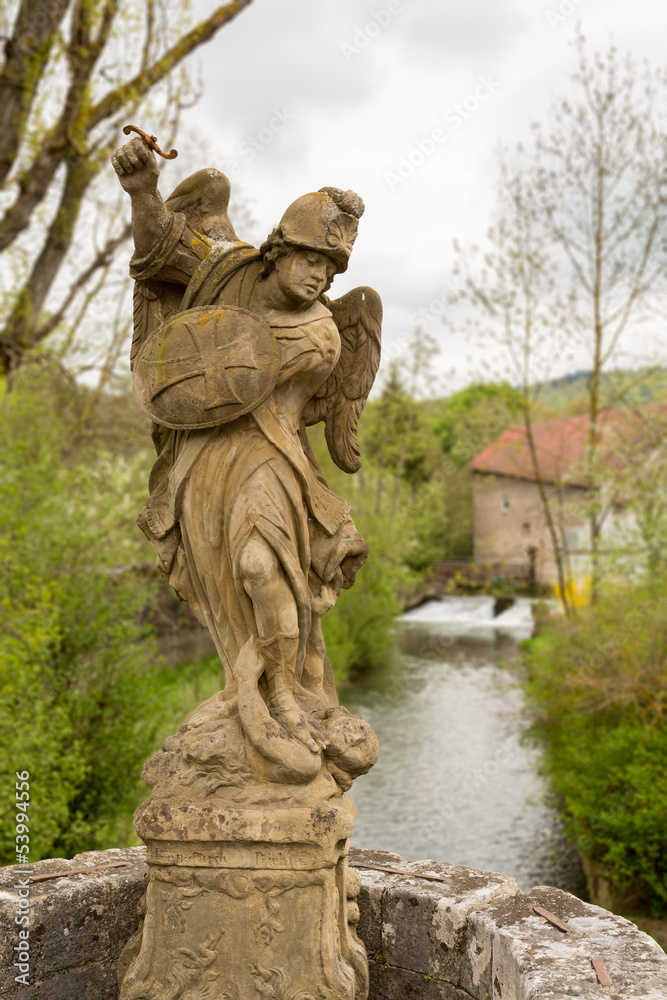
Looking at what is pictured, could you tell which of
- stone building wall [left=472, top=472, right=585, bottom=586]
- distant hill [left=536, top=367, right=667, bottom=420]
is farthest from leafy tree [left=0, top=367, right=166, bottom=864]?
stone building wall [left=472, top=472, right=585, bottom=586]

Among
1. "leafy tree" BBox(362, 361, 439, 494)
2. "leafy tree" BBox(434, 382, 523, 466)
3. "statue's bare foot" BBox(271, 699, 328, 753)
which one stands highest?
"leafy tree" BBox(362, 361, 439, 494)

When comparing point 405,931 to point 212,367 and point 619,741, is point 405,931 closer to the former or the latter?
point 212,367

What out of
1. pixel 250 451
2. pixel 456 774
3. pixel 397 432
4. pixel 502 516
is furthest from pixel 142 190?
pixel 502 516

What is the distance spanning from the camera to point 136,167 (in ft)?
Answer: 11.1

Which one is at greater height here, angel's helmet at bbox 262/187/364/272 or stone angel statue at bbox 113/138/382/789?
angel's helmet at bbox 262/187/364/272

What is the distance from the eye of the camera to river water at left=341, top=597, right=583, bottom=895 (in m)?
11.3

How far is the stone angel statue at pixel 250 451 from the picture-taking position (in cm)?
338

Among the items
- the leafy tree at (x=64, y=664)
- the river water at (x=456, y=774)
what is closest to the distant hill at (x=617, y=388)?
the river water at (x=456, y=774)

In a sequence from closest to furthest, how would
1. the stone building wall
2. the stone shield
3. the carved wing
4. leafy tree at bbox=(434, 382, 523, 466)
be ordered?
the stone shield, the carved wing, leafy tree at bbox=(434, 382, 523, 466), the stone building wall

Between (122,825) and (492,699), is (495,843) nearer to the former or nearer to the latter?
(122,825)

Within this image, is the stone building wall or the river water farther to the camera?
the stone building wall

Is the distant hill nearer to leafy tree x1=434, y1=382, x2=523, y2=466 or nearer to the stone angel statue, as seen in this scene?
leafy tree x1=434, y1=382, x2=523, y2=466

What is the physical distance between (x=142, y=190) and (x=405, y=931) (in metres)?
3.10

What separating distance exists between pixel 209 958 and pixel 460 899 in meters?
1.08
